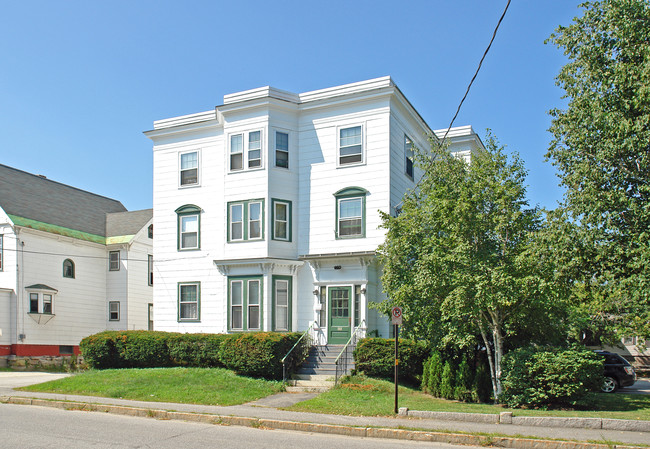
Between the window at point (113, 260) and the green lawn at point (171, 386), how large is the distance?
14.9m

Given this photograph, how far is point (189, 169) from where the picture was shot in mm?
24938

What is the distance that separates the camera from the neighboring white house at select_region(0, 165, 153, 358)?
28672 millimetres

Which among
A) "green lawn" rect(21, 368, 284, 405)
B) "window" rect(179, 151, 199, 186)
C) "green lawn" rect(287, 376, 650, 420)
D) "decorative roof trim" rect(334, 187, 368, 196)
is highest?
"window" rect(179, 151, 199, 186)

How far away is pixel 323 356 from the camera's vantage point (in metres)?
20.2

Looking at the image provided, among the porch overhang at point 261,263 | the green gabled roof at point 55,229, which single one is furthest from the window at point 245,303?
the green gabled roof at point 55,229

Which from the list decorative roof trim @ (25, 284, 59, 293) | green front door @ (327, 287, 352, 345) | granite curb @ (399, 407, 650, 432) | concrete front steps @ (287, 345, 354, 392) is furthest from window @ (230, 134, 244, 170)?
granite curb @ (399, 407, 650, 432)

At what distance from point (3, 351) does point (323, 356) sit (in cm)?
1713

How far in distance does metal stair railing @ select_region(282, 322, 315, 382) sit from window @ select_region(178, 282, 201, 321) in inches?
216

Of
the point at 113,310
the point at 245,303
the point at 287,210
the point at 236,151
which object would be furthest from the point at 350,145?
the point at 113,310

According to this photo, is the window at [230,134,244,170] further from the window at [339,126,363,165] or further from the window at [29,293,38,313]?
the window at [29,293,38,313]

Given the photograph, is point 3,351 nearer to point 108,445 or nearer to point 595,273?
point 108,445

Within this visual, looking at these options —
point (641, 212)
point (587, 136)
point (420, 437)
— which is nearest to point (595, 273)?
point (641, 212)

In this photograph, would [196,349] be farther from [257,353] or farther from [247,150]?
[247,150]

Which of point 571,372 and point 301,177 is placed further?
point 301,177
